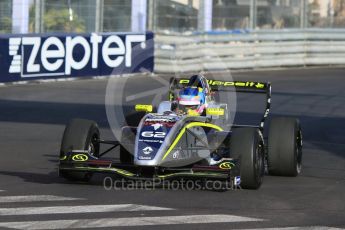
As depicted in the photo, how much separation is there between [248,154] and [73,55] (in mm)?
15725

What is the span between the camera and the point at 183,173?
10.5m

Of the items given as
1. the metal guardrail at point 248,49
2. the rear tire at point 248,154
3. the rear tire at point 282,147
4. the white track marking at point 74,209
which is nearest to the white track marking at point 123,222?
the white track marking at point 74,209

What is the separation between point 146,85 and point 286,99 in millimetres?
4267

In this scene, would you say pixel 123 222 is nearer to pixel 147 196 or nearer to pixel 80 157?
pixel 147 196

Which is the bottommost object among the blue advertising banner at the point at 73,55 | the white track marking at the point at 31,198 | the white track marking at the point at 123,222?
the white track marking at the point at 123,222

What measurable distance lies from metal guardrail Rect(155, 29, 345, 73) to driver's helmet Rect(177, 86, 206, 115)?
55.2 ft

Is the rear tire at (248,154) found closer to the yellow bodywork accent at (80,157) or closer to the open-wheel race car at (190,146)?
the open-wheel race car at (190,146)

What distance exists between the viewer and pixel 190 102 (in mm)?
12109

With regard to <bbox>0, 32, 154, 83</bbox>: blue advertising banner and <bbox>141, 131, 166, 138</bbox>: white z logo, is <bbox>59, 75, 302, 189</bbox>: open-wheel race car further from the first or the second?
<bbox>0, 32, 154, 83</bbox>: blue advertising banner

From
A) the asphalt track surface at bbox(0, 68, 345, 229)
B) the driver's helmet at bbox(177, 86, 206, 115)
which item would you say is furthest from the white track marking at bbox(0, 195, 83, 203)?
the driver's helmet at bbox(177, 86, 206, 115)

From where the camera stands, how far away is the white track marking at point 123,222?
28.5ft

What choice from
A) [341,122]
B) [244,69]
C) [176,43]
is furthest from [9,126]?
[244,69]

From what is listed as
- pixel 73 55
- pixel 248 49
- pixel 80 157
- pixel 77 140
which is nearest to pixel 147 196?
pixel 80 157

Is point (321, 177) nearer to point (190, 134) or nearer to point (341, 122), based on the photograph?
point (190, 134)
